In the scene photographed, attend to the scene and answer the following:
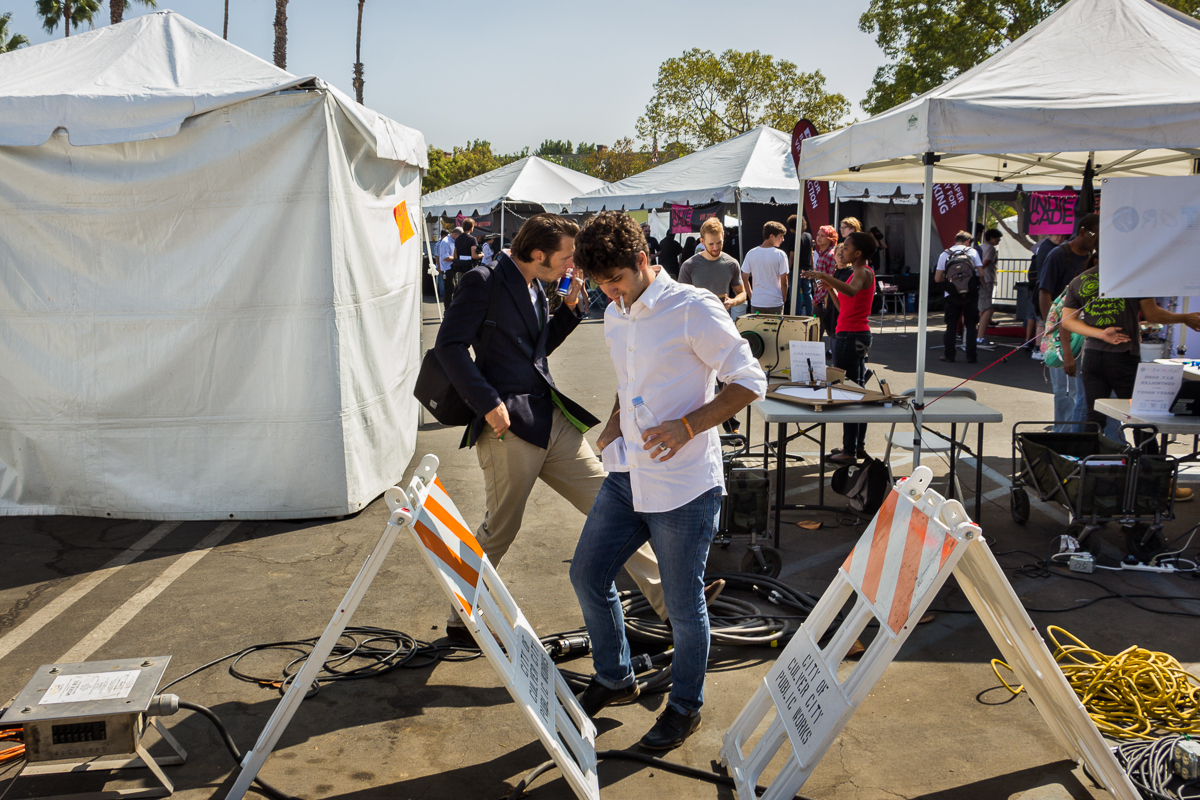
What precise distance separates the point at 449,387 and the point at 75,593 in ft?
8.35

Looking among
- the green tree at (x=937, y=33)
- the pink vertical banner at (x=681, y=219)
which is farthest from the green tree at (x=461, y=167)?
the pink vertical banner at (x=681, y=219)

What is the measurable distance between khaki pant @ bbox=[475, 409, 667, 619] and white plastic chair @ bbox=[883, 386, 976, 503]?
217 cm

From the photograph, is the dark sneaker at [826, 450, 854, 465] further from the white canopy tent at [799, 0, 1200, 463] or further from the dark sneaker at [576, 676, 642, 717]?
the dark sneaker at [576, 676, 642, 717]

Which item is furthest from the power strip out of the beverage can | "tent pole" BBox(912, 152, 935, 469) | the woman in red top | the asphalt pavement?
the beverage can

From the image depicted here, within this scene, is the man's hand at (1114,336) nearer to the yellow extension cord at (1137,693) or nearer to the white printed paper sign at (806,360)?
the white printed paper sign at (806,360)

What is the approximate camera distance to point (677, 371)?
3014 millimetres

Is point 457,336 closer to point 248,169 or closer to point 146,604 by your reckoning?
point 146,604

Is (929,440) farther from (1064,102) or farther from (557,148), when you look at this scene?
(557,148)

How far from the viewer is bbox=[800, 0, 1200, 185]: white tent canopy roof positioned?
5.12 meters

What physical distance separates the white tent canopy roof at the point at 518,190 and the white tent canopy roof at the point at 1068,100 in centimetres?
1728

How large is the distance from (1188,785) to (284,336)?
16.7ft

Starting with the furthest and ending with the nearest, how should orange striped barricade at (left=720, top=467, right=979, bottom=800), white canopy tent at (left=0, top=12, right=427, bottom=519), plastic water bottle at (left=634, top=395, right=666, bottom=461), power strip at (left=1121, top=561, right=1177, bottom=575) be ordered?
white canopy tent at (left=0, top=12, right=427, bottom=519) < power strip at (left=1121, top=561, right=1177, bottom=575) < plastic water bottle at (left=634, top=395, right=666, bottom=461) < orange striped barricade at (left=720, top=467, right=979, bottom=800)

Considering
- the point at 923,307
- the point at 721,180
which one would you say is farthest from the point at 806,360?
the point at 721,180

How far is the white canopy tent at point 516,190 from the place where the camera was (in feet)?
77.9
